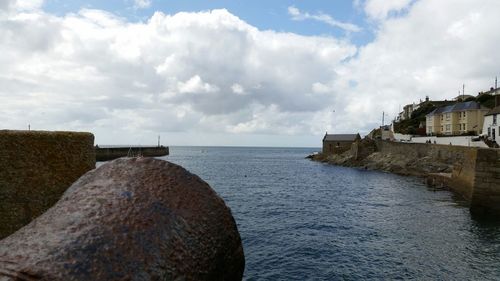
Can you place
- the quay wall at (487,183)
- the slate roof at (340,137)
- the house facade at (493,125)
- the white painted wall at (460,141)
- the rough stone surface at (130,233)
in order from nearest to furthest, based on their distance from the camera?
the rough stone surface at (130,233), the quay wall at (487,183), the white painted wall at (460,141), the house facade at (493,125), the slate roof at (340,137)

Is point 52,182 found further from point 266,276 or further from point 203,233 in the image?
point 266,276

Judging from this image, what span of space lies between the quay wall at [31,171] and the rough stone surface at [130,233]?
2514 millimetres

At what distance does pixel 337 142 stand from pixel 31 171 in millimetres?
117470

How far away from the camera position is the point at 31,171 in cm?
463

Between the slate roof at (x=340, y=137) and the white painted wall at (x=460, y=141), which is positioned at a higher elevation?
the slate roof at (x=340, y=137)

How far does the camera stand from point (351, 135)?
121125 millimetres

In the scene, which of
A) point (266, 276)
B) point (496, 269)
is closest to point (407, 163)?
point (496, 269)

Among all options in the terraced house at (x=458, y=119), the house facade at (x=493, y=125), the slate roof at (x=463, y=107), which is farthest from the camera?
the slate roof at (x=463, y=107)

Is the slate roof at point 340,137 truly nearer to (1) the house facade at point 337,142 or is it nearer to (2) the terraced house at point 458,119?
(1) the house facade at point 337,142

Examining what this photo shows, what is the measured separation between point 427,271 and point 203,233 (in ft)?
54.5

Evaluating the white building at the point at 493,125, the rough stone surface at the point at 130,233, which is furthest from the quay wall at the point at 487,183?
the white building at the point at 493,125

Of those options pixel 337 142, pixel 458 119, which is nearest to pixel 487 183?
pixel 458 119

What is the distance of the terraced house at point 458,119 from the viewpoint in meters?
79.9

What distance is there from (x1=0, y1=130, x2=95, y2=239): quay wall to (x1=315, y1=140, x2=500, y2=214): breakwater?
29.4 m
